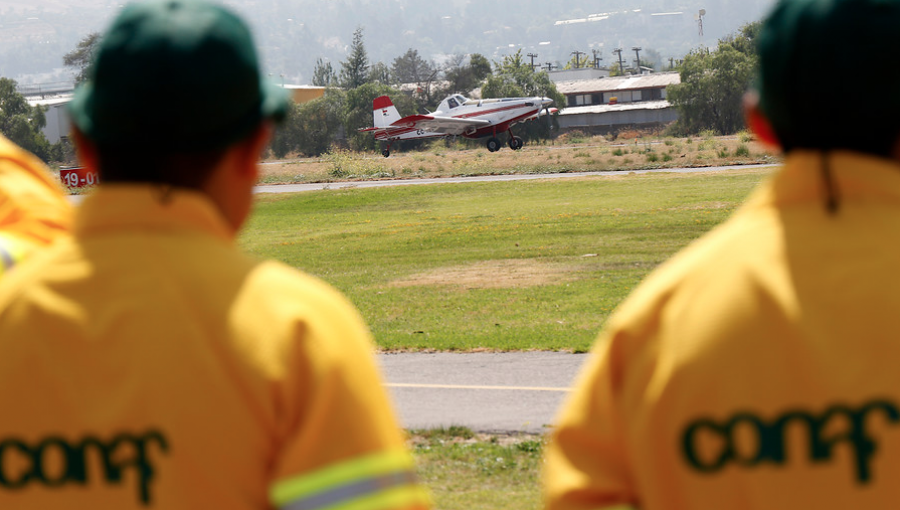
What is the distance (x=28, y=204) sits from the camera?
95.5 inches

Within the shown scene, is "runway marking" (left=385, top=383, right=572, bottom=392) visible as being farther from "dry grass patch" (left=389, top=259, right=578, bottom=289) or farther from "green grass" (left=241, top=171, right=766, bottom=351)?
"dry grass patch" (left=389, top=259, right=578, bottom=289)

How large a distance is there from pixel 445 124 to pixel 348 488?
219 ft

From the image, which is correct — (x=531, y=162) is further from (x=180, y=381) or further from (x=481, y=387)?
(x=180, y=381)

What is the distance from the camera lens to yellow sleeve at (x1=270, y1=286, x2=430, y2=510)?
56.9 inches

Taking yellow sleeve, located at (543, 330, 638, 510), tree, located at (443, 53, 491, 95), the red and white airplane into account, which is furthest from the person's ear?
tree, located at (443, 53, 491, 95)

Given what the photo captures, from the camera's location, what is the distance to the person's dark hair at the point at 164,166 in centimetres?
166

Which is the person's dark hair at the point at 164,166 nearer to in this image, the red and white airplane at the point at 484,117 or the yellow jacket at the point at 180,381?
the yellow jacket at the point at 180,381

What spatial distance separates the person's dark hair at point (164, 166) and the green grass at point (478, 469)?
4790 millimetres

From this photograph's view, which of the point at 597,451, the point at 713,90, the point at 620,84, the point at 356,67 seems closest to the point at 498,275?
the point at 597,451

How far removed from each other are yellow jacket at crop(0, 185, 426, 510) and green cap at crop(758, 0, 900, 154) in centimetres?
80

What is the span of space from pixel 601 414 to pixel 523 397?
23.8ft

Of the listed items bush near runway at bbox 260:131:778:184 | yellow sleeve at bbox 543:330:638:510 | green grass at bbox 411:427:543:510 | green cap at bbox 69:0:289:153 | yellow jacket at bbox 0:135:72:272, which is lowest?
bush near runway at bbox 260:131:778:184

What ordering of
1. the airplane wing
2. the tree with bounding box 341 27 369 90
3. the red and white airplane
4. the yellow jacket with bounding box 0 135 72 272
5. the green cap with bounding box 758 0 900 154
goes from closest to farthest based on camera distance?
the green cap with bounding box 758 0 900 154, the yellow jacket with bounding box 0 135 72 272, the red and white airplane, the airplane wing, the tree with bounding box 341 27 369 90

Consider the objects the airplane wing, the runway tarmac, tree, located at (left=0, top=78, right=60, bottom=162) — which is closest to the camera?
the runway tarmac
